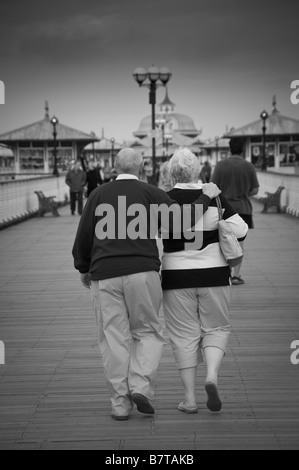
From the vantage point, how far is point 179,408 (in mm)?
5258

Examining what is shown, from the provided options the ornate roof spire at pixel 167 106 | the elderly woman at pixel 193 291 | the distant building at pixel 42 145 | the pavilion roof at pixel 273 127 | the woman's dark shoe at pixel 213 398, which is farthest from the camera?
the ornate roof spire at pixel 167 106

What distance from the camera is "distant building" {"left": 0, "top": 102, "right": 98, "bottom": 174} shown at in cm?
5734

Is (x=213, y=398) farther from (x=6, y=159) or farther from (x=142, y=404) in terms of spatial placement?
(x=6, y=159)

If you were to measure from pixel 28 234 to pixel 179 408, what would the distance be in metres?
13.4

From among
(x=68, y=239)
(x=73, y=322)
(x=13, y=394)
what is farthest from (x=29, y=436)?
(x=68, y=239)

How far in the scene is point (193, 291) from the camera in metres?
5.17

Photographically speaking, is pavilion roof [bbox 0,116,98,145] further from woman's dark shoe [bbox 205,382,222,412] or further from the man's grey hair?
woman's dark shoe [bbox 205,382,222,412]

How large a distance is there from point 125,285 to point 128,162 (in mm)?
807

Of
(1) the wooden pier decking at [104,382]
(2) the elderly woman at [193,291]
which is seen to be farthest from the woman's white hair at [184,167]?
(1) the wooden pier decking at [104,382]

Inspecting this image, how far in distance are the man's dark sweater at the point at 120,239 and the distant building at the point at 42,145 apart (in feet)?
170

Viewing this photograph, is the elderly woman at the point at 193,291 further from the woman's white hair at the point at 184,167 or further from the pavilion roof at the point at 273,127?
the pavilion roof at the point at 273,127

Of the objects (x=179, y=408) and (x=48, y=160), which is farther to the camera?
(x=48, y=160)

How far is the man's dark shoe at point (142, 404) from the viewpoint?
5.02 metres
